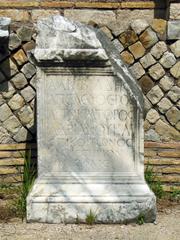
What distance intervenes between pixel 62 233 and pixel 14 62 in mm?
2093

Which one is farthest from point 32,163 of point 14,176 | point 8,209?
Result: point 8,209

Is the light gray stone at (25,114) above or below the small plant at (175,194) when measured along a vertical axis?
above

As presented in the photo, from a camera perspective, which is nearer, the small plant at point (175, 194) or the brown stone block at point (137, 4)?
the small plant at point (175, 194)

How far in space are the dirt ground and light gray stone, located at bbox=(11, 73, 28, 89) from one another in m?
1.63

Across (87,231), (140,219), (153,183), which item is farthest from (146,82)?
(87,231)

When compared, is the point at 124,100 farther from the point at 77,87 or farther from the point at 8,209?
the point at 8,209

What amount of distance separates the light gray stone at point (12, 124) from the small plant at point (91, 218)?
1608 millimetres

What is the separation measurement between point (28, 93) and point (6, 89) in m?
0.23

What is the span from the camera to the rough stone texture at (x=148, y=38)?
5.29 m

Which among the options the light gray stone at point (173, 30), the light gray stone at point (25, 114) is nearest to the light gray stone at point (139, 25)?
the light gray stone at point (173, 30)

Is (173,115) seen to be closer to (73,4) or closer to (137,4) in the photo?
(137,4)

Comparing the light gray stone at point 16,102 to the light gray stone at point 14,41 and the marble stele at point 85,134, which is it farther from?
the marble stele at point 85,134

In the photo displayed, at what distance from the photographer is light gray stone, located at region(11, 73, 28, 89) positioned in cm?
528

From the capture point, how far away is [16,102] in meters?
5.30
